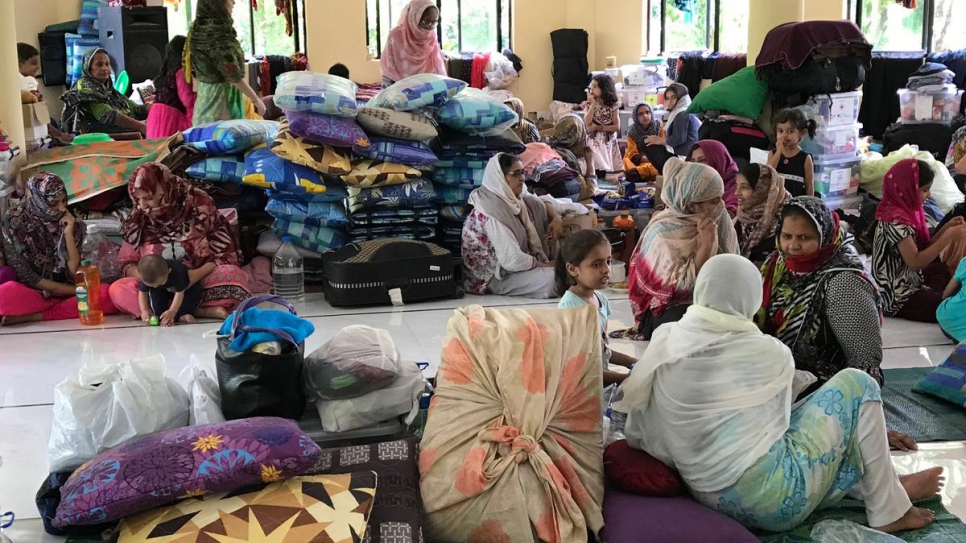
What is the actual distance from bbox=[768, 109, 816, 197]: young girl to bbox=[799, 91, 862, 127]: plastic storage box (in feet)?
3.51

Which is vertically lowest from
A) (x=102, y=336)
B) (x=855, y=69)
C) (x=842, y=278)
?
(x=102, y=336)

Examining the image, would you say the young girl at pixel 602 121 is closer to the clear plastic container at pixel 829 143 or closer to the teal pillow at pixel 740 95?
the teal pillow at pixel 740 95

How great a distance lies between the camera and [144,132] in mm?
8328

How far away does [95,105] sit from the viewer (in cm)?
840

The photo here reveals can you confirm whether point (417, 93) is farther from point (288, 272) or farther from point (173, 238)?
point (173, 238)

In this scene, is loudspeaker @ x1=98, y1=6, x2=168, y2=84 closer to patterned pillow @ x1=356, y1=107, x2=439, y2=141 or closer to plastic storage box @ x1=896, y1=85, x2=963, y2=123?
patterned pillow @ x1=356, y1=107, x2=439, y2=141

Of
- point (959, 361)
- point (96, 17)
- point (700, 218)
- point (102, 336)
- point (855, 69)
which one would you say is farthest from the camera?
point (96, 17)

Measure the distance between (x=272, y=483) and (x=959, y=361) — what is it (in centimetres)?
282

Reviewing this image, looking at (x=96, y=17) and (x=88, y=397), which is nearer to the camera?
(x=88, y=397)

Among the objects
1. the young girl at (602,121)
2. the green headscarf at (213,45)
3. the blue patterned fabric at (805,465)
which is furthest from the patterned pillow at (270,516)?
the young girl at (602,121)

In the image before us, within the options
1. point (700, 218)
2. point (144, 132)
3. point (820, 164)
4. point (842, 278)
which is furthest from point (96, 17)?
point (842, 278)

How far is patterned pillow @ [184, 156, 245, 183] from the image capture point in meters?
6.23

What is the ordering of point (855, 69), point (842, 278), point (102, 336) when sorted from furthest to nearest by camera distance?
point (855, 69), point (102, 336), point (842, 278)

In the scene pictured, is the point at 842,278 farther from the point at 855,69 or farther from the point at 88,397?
the point at 855,69
